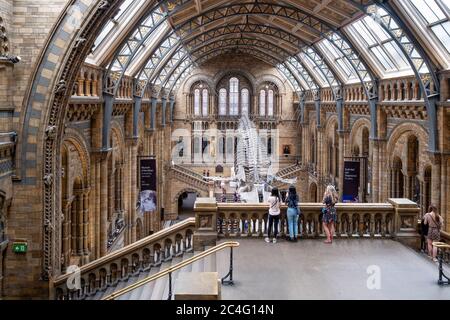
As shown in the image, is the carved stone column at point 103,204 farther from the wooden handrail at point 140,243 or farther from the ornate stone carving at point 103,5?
the ornate stone carving at point 103,5

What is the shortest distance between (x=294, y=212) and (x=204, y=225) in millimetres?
2110

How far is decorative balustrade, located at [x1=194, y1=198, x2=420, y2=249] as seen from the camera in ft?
42.9

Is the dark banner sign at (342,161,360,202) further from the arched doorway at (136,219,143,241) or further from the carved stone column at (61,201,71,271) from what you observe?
the carved stone column at (61,201,71,271)

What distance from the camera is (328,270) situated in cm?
1093

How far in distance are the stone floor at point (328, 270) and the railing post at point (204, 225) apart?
0.76 m

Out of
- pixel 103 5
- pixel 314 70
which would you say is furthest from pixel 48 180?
pixel 314 70

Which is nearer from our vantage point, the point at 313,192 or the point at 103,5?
the point at 103,5

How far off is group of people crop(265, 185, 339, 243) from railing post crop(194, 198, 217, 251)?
1302 millimetres

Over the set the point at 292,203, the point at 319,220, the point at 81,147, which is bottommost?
the point at 319,220

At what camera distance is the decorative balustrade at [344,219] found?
13.1 m

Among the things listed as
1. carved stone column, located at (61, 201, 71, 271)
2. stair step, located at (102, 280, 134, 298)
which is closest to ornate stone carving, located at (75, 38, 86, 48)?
stair step, located at (102, 280, 134, 298)

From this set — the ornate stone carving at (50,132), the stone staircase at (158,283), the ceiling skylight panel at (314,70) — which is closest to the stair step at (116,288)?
the stone staircase at (158,283)

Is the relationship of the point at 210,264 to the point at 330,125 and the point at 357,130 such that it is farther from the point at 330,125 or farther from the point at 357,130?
the point at 330,125

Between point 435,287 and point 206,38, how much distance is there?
27586mm
